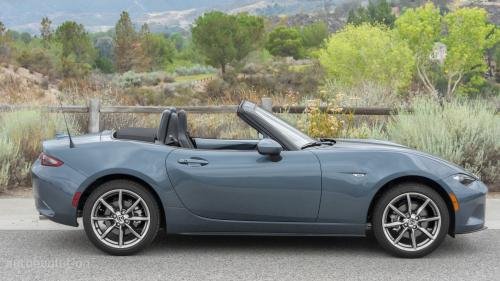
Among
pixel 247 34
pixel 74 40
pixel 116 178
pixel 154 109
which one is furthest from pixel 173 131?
pixel 247 34

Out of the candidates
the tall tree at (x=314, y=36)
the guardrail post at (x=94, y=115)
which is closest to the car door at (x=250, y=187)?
the guardrail post at (x=94, y=115)

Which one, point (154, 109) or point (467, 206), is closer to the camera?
point (467, 206)

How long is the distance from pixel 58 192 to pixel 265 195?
63.9 inches

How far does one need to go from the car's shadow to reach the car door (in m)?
0.42

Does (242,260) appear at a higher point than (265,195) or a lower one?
lower

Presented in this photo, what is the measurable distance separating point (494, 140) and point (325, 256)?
4.96 metres

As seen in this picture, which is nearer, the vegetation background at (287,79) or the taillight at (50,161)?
the taillight at (50,161)

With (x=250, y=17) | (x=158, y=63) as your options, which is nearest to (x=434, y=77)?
(x=250, y=17)

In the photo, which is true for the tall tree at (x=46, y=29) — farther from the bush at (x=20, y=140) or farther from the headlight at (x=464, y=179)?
the headlight at (x=464, y=179)

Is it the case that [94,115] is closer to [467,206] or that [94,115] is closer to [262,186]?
[262,186]

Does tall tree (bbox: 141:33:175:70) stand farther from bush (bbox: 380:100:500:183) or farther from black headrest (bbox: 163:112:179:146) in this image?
black headrest (bbox: 163:112:179:146)

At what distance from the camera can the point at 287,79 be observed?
68.2 meters

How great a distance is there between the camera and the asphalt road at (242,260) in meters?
5.54

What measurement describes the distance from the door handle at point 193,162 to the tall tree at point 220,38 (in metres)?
94.7
